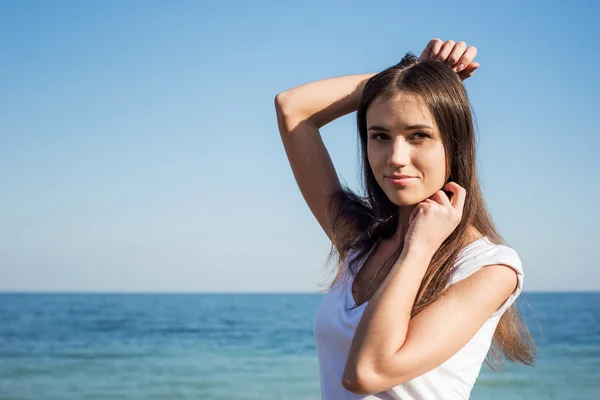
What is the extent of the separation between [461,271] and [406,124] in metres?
0.44

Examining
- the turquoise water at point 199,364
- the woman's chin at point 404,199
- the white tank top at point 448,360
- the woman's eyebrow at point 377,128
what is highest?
the woman's eyebrow at point 377,128

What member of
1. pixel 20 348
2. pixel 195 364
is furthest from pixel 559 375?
pixel 20 348

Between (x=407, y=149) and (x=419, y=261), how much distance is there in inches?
13.6

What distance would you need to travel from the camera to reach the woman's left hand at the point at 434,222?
205 cm

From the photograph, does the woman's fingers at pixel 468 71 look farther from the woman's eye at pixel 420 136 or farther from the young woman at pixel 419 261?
the woman's eye at pixel 420 136

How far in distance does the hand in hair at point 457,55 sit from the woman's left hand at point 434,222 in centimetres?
50

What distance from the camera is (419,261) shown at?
2010 mm

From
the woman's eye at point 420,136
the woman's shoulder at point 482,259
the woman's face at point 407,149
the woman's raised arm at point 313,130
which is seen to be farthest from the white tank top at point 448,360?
the woman's raised arm at point 313,130

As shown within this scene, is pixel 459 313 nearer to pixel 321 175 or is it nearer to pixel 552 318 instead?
pixel 321 175

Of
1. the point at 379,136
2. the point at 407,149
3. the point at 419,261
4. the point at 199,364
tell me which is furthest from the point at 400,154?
the point at 199,364

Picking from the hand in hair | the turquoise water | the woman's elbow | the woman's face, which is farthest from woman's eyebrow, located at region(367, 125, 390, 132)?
the turquoise water

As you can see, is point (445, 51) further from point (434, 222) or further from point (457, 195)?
point (434, 222)

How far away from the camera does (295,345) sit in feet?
66.5

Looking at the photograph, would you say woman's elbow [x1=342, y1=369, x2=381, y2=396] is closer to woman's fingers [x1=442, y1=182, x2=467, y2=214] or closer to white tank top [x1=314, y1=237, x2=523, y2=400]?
white tank top [x1=314, y1=237, x2=523, y2=400]
